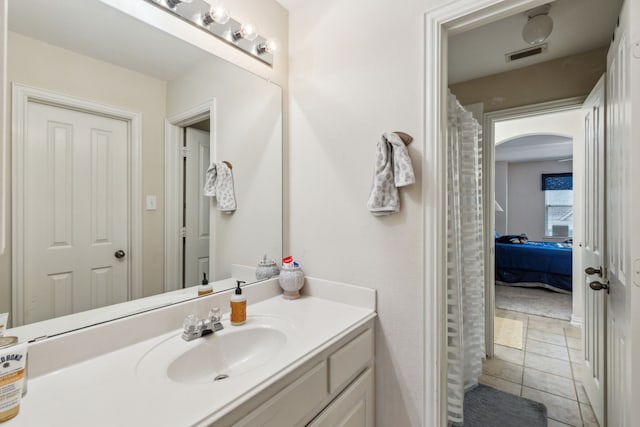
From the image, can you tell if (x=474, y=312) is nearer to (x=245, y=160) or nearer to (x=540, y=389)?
(x=540, y=389)

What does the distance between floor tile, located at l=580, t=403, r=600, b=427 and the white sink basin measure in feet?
6.44

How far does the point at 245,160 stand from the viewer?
5.08ft

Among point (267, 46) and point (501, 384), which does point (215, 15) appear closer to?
point (267, 46)

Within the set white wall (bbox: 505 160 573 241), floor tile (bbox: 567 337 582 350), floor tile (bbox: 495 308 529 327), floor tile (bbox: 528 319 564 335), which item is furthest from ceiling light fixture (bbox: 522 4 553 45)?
white wall (bbox: 505 160 573 241)

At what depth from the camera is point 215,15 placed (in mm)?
1257

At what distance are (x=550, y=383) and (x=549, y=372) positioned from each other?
0.57 ft

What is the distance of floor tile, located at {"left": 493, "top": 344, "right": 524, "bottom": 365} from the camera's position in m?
2.46

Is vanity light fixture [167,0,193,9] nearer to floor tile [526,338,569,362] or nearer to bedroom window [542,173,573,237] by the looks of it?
floor tile [526,338,569,362]

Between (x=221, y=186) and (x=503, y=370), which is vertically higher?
(x=221, y=186)

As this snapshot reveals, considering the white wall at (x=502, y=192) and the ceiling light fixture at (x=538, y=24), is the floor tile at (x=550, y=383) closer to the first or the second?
the ceiling light fixture at (x=538, y=24)

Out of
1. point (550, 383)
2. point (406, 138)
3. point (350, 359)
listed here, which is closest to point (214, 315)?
point (350, 359)

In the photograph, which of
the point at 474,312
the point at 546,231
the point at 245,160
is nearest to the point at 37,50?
the point at 245,160

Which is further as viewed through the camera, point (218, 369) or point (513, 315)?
point (513, 315)

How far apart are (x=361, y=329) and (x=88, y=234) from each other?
108 centimetres
